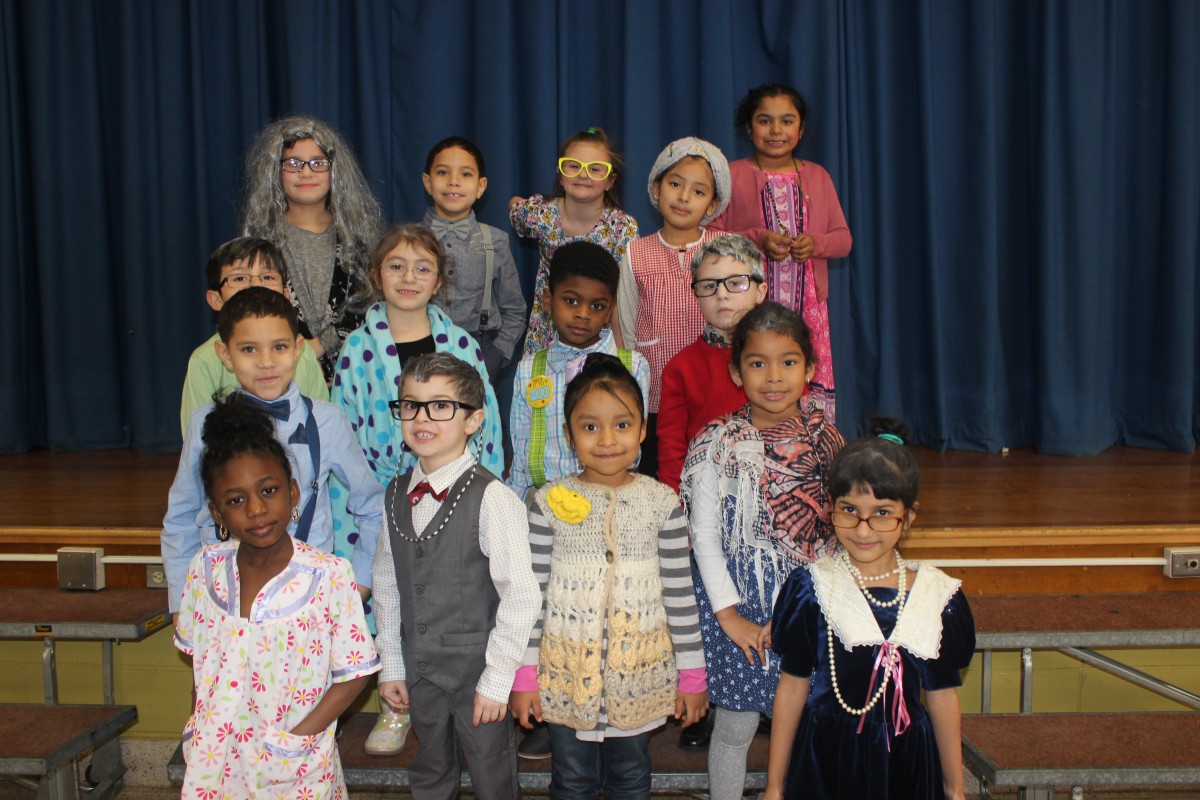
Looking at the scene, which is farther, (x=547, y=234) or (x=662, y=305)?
(x=547, y=234)

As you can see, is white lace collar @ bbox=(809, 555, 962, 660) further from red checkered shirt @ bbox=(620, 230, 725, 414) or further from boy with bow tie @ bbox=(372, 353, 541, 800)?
red checkered shirt @ bbox=(620, 230, 725, 414)

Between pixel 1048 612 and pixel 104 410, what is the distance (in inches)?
156

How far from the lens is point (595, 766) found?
191 centimetres

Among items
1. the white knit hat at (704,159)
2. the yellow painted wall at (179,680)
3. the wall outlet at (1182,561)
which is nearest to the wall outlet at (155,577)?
the yellow painted wall at (179,680)

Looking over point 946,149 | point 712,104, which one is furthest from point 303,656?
point 946,149

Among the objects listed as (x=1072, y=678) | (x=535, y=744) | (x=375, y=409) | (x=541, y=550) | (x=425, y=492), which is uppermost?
(x=375, y=409)

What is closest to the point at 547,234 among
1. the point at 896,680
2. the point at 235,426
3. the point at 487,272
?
the point at 487,272

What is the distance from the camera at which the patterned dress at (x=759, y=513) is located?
1933mm

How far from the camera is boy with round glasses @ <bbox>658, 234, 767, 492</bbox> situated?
225cm

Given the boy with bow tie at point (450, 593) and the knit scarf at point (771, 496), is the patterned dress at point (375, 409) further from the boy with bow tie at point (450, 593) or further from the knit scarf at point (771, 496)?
the knit scarf at point (771, 496)

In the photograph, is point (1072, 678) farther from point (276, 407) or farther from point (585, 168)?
point (276, 407)

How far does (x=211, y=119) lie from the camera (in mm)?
4219

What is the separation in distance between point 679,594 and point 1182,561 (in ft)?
5.75

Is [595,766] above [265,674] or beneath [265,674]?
beneath
